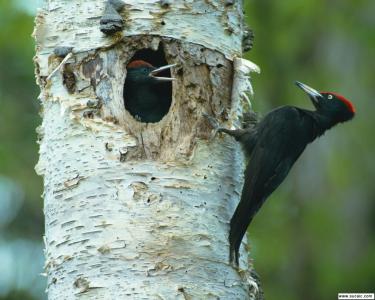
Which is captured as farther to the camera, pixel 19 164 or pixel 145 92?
pixel 19 164

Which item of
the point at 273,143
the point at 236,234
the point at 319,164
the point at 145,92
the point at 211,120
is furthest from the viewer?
the point at 319,164

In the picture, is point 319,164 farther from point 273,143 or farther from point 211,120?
point 211,120

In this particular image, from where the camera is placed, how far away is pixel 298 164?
11.9 m

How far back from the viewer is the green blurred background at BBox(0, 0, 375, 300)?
10594 millimetres

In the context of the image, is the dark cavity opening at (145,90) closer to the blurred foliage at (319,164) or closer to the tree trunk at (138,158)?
the tree trunk at (138,158)

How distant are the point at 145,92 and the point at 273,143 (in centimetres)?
101

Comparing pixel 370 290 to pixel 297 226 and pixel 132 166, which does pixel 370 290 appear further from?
pixel 132 166

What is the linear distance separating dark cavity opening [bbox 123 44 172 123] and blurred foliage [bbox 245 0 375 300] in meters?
3.97

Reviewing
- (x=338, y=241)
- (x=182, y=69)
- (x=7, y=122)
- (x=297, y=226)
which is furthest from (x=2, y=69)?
(x=182, y=69)

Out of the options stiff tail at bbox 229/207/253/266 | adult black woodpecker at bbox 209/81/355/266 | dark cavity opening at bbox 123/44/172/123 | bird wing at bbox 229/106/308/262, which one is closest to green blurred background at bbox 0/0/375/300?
dark cavity opening at bbox 123/44/172/123

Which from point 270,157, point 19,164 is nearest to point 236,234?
point 270,157

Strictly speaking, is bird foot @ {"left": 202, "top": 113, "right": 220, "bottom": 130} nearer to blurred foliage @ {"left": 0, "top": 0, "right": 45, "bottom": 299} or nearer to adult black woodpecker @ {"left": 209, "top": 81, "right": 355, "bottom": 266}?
adult black woodpecker @ {"left": 209, "top": 81, "right": 355, "bottom": 266}

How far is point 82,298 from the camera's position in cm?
440

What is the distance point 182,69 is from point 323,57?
7619 mm
